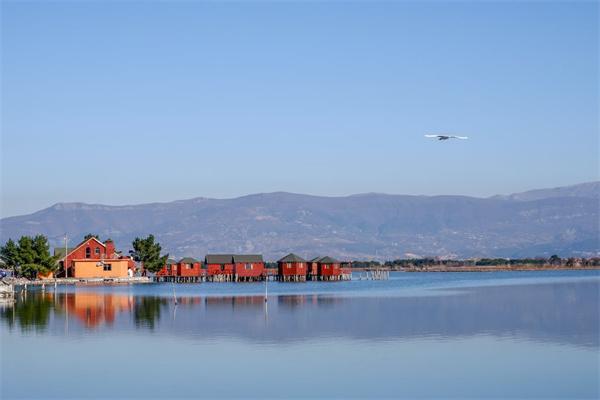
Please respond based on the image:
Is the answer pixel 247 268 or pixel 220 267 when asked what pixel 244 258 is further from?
pixel 220 267

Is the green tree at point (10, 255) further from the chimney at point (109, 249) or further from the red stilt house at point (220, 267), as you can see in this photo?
the red stilt house at point (220, 267)

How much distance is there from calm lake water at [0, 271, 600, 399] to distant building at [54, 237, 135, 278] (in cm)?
5225

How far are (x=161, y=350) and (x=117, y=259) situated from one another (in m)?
88.1

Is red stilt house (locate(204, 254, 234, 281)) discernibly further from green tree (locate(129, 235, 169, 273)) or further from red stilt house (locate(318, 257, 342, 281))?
red stilt house (locate(318, 257, 342, 281))

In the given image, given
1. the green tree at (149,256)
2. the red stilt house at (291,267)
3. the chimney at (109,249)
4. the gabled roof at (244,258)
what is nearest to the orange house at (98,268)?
the chimney at (109,249)

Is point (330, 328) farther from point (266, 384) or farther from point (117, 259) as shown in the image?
point (117, 259)

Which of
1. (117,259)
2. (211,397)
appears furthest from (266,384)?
(117,259)

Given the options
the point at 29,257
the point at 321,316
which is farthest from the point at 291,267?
the point at 321,316

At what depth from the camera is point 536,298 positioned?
91625mm

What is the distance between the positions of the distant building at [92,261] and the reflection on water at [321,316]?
35.7 metres

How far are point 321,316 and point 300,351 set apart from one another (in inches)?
884

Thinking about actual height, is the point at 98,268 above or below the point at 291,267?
above

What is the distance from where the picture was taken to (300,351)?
47188 millimetres

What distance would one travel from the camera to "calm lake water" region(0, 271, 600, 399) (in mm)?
37250
